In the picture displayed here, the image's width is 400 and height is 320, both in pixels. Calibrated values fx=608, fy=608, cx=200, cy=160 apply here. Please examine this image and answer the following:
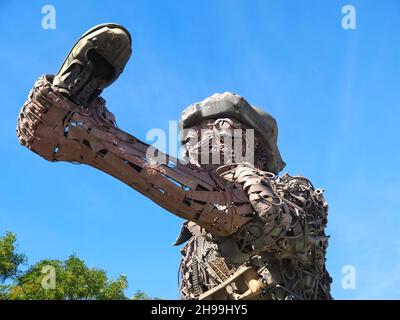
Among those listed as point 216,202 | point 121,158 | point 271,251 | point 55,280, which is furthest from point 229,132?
point 55,280

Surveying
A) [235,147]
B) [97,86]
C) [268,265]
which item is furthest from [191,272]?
[97,86]

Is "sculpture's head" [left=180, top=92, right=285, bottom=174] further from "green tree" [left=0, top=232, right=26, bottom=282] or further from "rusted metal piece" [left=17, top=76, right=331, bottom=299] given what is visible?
"green tree" [left=0, top=232, right=26, bottom=282]

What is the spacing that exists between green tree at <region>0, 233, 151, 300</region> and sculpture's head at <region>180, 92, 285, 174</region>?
6.70 metres

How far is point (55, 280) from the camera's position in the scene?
13.7m

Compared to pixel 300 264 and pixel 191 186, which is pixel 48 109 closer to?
pixel 191 186

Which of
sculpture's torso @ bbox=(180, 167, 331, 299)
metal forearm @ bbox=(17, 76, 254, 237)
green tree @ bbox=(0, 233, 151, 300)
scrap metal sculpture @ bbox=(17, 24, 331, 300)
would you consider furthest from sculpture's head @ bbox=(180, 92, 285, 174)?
green tree @ bbox=(0, 233, 151, 300)

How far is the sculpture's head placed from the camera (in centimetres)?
695

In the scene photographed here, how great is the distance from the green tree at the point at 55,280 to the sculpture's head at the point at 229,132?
22.0 feet

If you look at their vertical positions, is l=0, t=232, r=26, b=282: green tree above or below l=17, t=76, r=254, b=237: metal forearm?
above

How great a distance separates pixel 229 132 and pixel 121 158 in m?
2.15

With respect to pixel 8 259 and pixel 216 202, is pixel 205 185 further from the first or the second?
pixel 8 259

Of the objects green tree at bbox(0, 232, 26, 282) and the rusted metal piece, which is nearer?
the rusted metal piece
